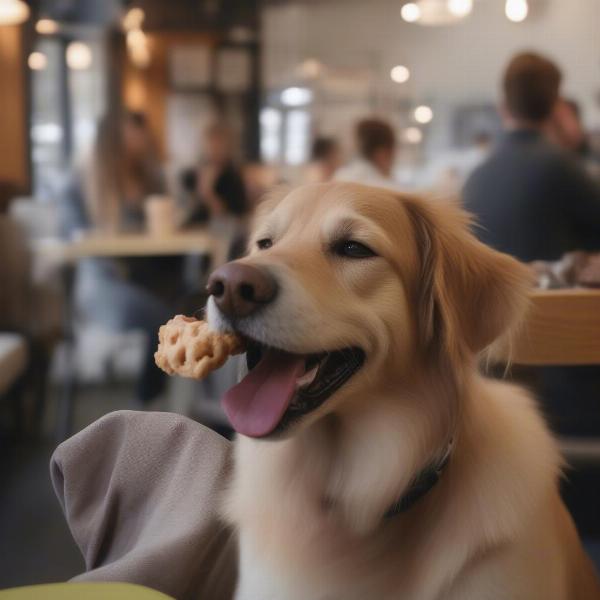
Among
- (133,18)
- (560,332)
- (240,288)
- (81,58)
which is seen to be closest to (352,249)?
(240,288)

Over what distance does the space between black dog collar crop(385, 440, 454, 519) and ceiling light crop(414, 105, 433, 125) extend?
7.19ft

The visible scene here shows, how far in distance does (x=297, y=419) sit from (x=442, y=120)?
2.27 meters

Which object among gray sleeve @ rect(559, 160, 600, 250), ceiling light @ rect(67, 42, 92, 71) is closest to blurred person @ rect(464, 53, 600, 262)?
Answer: gray sleeve @ rect(559, 160, 600, 250)

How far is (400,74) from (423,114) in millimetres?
250

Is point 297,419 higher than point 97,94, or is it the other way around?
point 97,94

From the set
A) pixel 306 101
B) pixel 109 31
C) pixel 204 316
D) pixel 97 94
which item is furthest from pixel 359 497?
pixel 306 101

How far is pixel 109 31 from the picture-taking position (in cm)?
241

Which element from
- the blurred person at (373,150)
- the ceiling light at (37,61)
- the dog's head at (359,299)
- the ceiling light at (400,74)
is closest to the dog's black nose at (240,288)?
the dog's head at (359,299)

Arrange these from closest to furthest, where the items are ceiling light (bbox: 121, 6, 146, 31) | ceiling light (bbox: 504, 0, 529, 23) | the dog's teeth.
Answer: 1. the dog's teeth
2. ceiling light (bbox: 504, 0, 529, 23)
3. ceiling light (bbox: 121, 6, 146, 31)

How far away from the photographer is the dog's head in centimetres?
69

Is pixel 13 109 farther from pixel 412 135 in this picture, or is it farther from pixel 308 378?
pixel 412 135

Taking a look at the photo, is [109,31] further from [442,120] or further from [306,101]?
[442,120]

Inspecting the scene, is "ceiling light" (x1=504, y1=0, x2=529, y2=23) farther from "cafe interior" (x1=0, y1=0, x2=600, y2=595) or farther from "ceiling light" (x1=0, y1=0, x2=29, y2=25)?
"ceiling light" (x1=0, y1=0, x2=29, y2=25)

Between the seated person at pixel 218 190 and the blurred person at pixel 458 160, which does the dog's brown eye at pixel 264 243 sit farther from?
the blurred person at pixel 458 160
